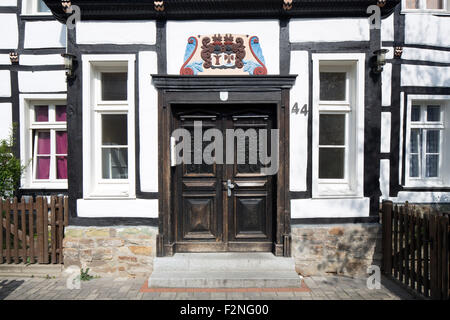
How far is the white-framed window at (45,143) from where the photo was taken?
541cm

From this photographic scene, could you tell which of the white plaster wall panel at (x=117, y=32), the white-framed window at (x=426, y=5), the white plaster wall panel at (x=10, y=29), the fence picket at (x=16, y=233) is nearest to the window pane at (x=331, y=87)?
the white-framed window at (x=426, y=5)

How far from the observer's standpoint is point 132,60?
4.15m

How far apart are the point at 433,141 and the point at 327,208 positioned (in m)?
2.80

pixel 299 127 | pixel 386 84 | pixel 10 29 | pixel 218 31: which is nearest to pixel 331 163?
pixel 299 127

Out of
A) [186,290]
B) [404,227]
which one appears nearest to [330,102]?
[404,227]

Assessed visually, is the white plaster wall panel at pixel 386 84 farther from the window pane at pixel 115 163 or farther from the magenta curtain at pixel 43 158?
the magenta curtain at pixel 43 158

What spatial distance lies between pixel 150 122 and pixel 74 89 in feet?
4.50

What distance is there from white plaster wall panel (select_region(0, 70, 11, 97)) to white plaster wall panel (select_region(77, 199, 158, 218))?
315cm

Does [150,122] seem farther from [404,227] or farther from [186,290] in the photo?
[404,227]

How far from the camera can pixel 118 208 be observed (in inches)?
164

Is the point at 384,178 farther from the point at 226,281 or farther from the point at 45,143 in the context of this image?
the point at 45,143

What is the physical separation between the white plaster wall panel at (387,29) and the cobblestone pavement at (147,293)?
4053 millimetres

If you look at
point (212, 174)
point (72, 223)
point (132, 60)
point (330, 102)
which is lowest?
point (72, 223)

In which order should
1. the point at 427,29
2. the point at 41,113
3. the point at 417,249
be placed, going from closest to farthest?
the point at 417,249, the point at 427,29, the point at 41,113
